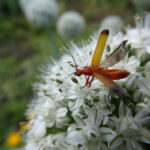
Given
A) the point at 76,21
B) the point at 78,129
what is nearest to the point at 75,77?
the point at 78,129

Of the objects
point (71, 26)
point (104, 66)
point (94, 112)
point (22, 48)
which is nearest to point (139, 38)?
point (104, 66)

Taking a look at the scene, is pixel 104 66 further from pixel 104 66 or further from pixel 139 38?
pixel 139 38

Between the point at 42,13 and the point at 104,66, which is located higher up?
the point at 42,13

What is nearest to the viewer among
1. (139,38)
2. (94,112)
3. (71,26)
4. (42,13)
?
(94,112)

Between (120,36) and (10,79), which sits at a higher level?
(10,79)

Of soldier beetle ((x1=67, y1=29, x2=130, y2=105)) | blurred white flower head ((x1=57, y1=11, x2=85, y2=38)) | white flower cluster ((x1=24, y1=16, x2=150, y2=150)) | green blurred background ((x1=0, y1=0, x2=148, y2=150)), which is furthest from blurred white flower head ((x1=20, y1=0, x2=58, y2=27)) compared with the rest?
soldier beetle ((x1=67, y1=29, x2=130, y2=105))

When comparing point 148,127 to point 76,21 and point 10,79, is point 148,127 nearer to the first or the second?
point 76,21
